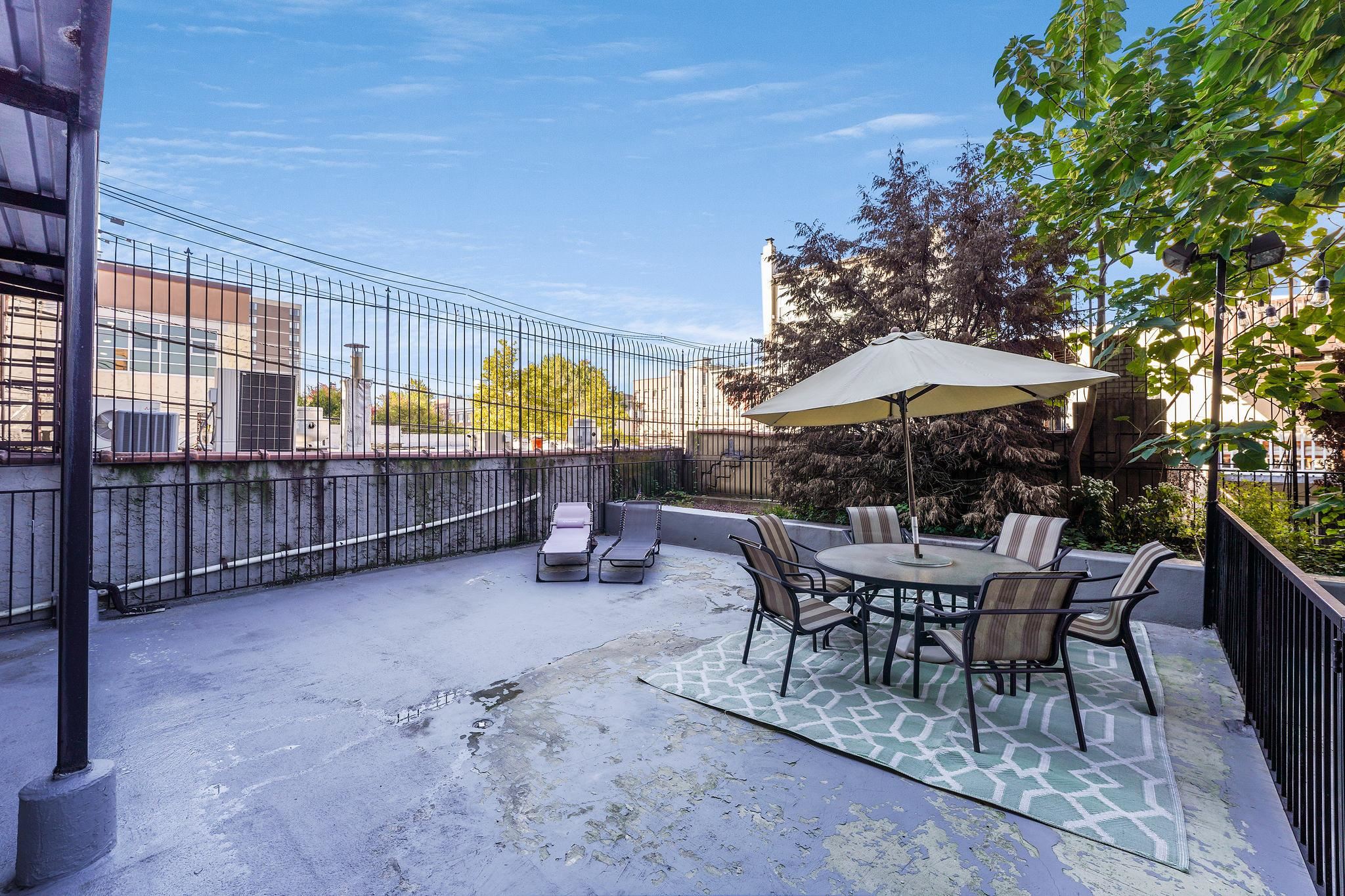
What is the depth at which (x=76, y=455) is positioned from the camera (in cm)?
212

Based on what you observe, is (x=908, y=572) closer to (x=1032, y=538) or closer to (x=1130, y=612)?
(x=1130, y=612)

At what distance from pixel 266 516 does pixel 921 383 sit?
6.96 meters

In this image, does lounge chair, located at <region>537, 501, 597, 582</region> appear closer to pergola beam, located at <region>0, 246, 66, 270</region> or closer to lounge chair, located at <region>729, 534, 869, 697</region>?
lounge chair, located at <region>729, 534, 869, 697</region>

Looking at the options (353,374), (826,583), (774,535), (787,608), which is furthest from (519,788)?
(353,374)

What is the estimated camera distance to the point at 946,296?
7.48 meters

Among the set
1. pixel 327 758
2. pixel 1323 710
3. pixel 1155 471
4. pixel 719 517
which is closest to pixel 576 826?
pixel 327 758

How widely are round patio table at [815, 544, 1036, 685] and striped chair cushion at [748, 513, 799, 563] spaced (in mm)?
535

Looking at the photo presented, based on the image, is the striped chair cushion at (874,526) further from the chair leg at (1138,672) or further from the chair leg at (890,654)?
the chair leg at (1138,672)

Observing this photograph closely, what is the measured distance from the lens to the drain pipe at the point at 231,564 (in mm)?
5133

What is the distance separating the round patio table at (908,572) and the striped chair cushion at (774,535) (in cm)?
53

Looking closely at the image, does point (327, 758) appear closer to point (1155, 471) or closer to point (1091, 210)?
point (1091, 210)

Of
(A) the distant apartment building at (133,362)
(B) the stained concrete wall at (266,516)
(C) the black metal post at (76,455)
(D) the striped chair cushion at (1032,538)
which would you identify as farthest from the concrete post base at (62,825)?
(D) the striped chair cushion at (1032,538)

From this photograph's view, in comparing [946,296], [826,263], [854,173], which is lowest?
[946,296]

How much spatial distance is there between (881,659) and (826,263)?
576cm
